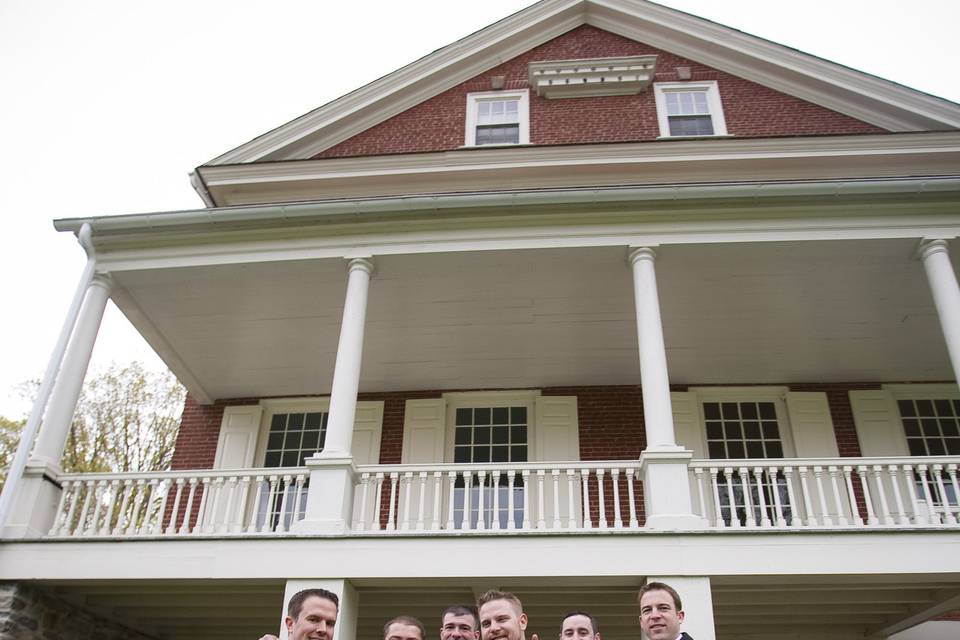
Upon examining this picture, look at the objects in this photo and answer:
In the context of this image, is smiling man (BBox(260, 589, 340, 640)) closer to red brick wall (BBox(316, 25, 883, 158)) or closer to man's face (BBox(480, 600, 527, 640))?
man's face (BBox(480, 600, 527, 640))

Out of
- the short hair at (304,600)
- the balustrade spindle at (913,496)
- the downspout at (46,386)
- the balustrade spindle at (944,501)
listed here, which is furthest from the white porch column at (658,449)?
the downspout at (46,386)

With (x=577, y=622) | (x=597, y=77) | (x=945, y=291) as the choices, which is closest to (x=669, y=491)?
(x=577, y=622)

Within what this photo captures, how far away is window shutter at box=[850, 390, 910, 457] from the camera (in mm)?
9359

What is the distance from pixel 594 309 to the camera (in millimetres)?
8711

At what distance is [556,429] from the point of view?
9.82 metres

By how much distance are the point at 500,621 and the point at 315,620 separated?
0.70 metres

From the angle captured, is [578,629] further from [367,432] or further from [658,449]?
[367,432]

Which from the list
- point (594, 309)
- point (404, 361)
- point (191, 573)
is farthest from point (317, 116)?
point (191, 573)

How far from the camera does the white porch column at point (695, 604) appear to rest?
5.34 m

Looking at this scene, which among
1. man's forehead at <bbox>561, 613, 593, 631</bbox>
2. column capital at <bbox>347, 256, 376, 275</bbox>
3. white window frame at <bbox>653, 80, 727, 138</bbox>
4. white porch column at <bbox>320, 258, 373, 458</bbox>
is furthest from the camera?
white window frame at <bbox>653, 80, 727, 138</bbox>

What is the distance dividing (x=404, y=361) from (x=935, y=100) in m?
8.22

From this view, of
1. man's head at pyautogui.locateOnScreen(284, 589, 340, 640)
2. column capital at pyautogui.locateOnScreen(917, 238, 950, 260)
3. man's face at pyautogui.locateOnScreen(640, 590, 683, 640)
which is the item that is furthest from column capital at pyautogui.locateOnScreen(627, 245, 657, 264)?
man's head at pyautogui.locateOnScreen(284, 589, 340, 640)

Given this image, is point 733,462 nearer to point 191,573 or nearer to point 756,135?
point 191,573

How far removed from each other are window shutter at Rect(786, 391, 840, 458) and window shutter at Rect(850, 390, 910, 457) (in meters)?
0.35
